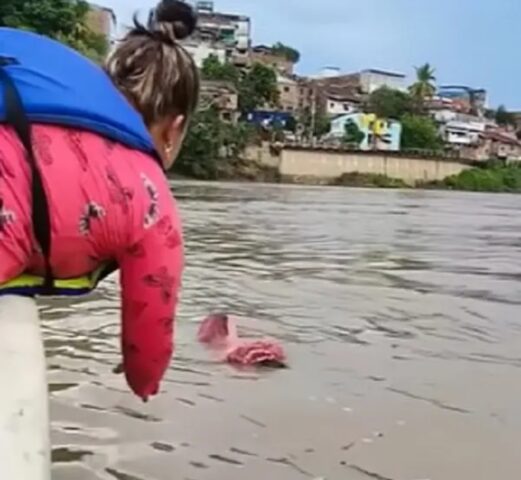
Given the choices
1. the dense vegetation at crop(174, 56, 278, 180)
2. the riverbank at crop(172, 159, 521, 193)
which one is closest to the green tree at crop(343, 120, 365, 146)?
the dense vegetation at crop(174, 56, 278, 180)

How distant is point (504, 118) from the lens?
12575cm

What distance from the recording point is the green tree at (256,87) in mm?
69312

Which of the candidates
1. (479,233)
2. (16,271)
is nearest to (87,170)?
(16,271)

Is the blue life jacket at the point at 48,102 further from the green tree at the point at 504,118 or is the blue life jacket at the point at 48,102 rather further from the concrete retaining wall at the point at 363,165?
the green tree at the point at 504,118

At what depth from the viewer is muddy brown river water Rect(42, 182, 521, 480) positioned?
3010 mm

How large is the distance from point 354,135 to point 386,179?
906cm

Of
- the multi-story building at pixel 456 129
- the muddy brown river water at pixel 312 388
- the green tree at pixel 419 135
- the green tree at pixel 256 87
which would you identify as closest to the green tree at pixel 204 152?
the green tree at pixel 256 87

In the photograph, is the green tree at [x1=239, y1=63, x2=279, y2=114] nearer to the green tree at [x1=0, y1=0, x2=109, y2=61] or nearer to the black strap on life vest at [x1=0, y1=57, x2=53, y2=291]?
the green tree at [x1=0, y1=0, x2=109, y2=61]

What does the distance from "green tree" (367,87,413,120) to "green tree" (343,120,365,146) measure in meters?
8.45

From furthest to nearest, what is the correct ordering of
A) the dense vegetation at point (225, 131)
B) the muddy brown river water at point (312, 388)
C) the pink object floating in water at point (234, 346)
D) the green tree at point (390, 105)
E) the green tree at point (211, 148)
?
the green tree at point (390, 105)
the dense vegetation at point (225, 131)
the green tree at point (211, 148)
the pink object floating in water at point (234, 346)
the muddy brown river water at point (312, 388)

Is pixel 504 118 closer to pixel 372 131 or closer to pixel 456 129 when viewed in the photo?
pixel 456 129

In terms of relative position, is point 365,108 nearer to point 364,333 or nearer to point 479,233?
point 479,233

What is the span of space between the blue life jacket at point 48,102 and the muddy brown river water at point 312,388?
1.26 metres

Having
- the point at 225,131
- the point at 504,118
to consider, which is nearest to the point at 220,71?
the point at 225,131
